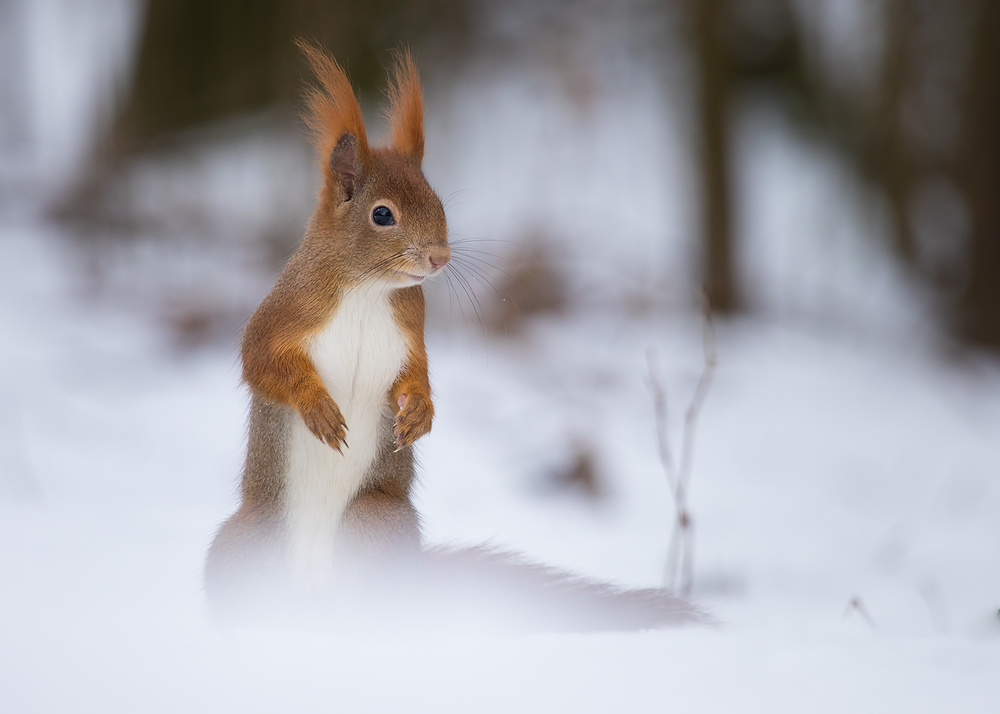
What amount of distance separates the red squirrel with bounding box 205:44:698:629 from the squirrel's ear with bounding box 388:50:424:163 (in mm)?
26

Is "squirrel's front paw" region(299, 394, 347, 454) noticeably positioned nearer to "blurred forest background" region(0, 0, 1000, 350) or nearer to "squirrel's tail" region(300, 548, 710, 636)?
"squirrel's tail" region(300, 548, 710, 636)

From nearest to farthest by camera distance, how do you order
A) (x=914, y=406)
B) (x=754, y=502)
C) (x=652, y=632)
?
1. (x=652, y=632)
2. (x=754, y=502)
3. (x=914, y=406)

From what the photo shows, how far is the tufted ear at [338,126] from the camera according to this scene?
2039mm

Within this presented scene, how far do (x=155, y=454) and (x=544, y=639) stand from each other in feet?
7.52

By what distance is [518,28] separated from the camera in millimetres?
7816

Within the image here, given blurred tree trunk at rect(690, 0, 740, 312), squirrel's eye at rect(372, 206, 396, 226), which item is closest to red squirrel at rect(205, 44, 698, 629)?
squirrel's eye at rect(372, 206, 396, 226)

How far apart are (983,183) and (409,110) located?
5218mm

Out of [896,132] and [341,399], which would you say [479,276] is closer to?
[341,399]

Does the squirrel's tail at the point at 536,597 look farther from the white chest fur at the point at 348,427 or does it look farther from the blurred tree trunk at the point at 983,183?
the blurred tree trunk at the point at 983,183

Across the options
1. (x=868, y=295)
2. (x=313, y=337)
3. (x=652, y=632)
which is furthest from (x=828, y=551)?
(x=868, y=295)

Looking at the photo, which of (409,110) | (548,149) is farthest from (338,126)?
(548,149)

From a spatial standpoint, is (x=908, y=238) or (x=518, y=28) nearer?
(x=908, y=238)

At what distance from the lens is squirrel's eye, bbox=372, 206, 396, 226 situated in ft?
6.64

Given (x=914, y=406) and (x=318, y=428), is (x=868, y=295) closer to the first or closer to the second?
(x=914, y=406)
